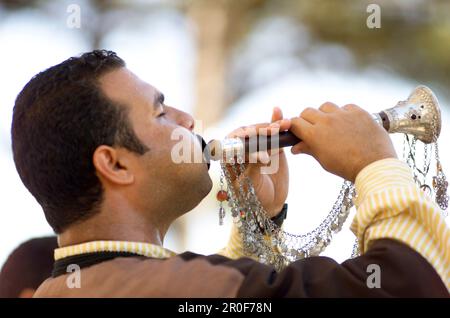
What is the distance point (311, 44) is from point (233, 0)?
2.37 feet

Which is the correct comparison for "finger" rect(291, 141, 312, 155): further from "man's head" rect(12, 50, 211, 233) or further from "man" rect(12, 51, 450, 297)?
"man's head" rect(12, 50, 211, 233)

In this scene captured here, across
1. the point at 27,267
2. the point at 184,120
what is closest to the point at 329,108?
the point at 184,120

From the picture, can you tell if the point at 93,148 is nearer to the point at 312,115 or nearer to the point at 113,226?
the point at 113,226

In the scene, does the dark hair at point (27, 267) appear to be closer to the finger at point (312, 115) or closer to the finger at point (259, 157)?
the finger at point (259, 157)

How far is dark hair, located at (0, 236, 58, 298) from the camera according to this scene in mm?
2775

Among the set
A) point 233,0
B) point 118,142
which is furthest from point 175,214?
point 233,0

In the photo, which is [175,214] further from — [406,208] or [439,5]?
[439,5]

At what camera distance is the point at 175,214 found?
2.23 metres

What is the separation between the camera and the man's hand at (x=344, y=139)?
2090mm

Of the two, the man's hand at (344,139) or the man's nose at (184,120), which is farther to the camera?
the man's nose at (184,120)

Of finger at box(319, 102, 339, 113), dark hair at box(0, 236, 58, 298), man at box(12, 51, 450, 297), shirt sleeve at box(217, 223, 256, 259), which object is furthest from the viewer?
dark hair at box(0, 236, 58, 298)

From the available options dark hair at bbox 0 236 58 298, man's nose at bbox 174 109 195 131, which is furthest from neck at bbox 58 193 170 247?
dark hair at bbox 0 236 58 298

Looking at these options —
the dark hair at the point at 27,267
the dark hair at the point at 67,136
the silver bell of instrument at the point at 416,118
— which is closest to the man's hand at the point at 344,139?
the silver bell of instrument at the point at 416,118

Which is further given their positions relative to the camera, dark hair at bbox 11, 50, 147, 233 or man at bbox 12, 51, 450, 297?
dark hair at bbox 11, 50, 147, 233
